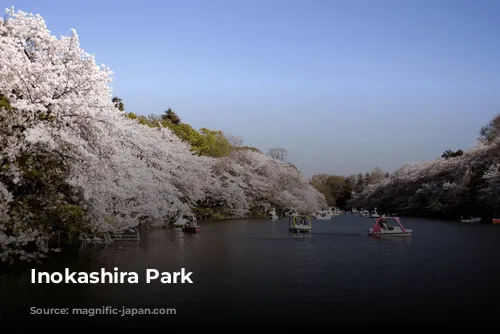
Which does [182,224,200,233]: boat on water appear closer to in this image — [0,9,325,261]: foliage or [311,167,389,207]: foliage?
[0,9,325,261]: foliage

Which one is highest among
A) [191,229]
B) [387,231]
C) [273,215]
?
[273,215]

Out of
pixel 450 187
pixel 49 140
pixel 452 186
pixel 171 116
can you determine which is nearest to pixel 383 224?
pixel 49 140

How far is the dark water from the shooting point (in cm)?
1309

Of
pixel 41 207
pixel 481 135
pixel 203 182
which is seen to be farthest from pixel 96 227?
pixel 481 135

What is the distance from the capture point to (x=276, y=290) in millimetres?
16438

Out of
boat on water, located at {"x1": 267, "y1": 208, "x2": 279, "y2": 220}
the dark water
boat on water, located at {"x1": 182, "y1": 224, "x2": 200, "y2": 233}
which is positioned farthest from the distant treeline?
the dark water

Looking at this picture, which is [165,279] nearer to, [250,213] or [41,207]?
[41,207]

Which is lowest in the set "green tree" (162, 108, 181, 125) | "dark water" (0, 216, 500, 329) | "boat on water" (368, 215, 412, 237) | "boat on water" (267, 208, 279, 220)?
"dark water" (0, 216, 500, 329)

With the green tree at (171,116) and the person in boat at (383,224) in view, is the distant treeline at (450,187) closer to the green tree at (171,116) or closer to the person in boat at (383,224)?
the person in boat at (383,224)

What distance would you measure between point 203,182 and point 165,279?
39263mm

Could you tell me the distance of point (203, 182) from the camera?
57375mm

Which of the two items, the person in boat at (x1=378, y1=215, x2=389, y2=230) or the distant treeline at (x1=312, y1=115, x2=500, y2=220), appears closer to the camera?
the person in boat at (x1=378, y1=215, x2=389, y2=230)

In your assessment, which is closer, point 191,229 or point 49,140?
point 49,140

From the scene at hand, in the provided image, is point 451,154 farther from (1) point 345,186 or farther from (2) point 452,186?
(1) point 345,186
